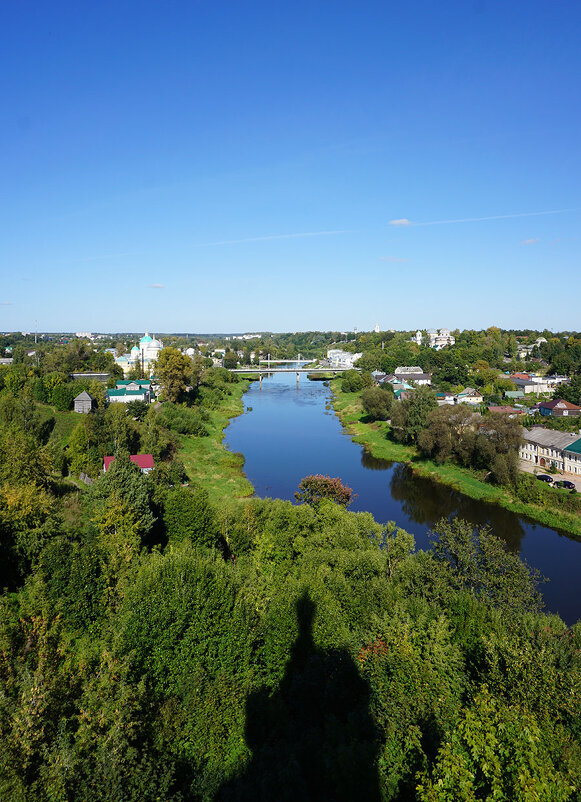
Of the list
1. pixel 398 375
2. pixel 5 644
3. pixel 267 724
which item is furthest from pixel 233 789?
pixel 398 375

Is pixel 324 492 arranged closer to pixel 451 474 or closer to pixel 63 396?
pixel 451 474

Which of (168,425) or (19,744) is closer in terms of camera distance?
(19,744)

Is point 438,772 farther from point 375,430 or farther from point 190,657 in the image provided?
point 375,430

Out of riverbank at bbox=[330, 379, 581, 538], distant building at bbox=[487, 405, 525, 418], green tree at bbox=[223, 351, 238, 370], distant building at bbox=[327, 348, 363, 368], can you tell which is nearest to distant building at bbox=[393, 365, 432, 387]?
distant building at bbox=[327, 348, 363, 368]

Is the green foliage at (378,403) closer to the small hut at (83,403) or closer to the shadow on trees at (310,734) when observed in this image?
the small hut at (83,403)

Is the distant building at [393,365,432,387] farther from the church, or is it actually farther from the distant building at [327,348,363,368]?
the church
